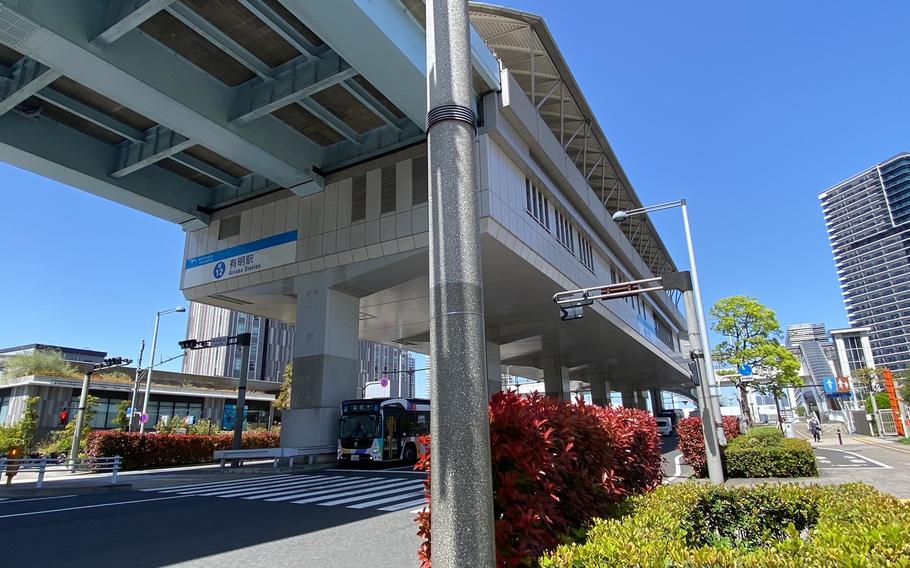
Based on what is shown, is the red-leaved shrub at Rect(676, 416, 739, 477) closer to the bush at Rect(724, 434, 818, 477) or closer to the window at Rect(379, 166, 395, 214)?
the bush at Rect(724, 434, 818, 477)

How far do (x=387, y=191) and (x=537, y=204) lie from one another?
280 inches

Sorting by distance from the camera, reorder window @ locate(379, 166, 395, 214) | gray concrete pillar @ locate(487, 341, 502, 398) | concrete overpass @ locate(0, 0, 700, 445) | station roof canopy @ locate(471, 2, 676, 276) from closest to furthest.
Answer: concrete overpass @ locate(0, 0, 700, 445), station roof canopy @ locate(471, 2, 676, 276), window @ locate(379, 166, 395, 214), gray concrete pillar @ locate(487, 341, 502, 398)

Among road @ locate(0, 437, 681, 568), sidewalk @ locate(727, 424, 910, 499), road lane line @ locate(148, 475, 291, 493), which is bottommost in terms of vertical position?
sidewalk @ locate(727, 424, 910, 499)

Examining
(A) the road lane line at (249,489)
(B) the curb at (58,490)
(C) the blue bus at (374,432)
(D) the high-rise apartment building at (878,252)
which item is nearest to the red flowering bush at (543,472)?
(A) the road lane line at (249,489)

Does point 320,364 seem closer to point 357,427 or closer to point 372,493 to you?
point 357,427

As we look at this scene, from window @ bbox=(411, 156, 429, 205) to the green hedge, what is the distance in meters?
14.3

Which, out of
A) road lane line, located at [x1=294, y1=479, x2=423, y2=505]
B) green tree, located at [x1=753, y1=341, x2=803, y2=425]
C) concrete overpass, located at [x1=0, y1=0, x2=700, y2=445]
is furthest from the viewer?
green tree, located at [x1=753, y1=341, x2=803, y2=425]

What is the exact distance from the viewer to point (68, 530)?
9.30 meters

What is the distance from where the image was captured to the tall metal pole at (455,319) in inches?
124

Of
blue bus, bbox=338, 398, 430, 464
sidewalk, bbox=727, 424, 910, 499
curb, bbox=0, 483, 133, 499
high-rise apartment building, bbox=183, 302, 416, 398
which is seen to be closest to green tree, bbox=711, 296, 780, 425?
sidewalk, bbox=727, 424, 910, 499

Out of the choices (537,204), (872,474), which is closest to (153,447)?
(537,204)

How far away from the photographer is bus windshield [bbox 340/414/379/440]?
22.8 meters

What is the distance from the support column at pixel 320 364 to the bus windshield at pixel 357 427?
429 mm

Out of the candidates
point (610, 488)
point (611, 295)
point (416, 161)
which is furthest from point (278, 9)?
point (610, 488)
